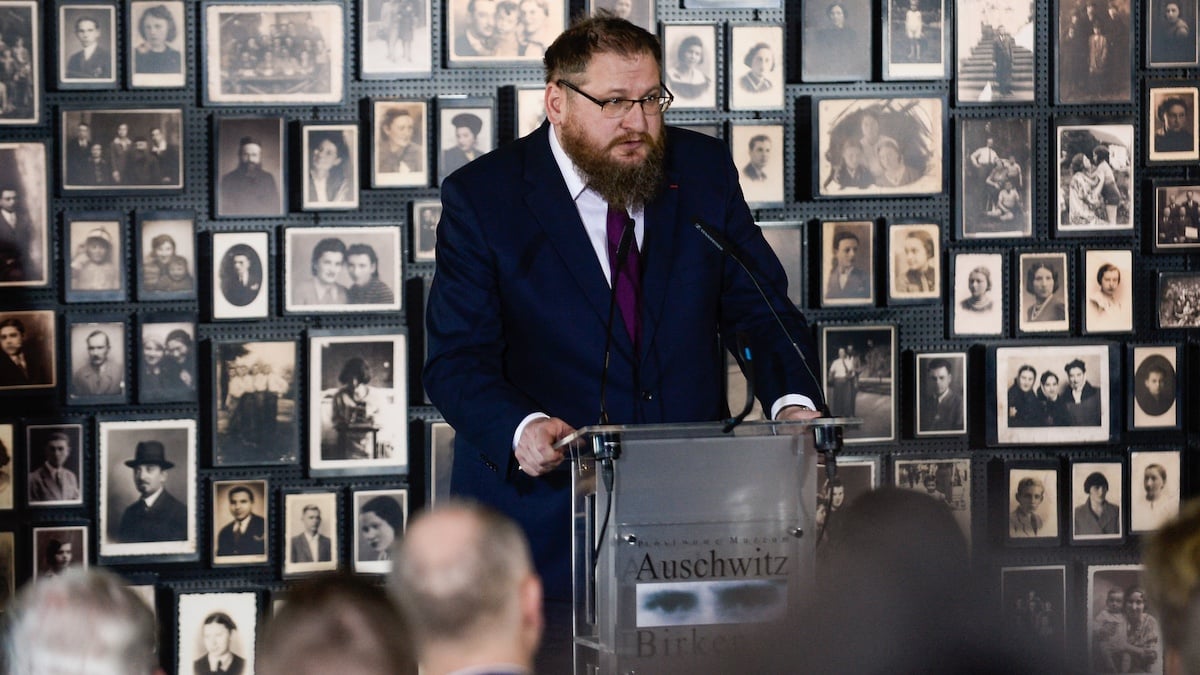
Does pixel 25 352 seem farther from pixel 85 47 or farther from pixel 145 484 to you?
pixel 85 47

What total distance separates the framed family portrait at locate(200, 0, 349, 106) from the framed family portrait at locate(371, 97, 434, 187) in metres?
0.16

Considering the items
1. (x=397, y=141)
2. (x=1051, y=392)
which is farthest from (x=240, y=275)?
(x=1051, y=392)

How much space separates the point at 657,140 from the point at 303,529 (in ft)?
7.54

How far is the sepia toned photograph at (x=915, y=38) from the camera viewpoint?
5.23m

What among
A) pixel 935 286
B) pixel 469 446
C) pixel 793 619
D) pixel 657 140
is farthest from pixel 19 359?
pixel 793 619

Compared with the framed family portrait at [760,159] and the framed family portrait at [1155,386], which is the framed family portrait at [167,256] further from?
the framed family portrait at [1155,386]

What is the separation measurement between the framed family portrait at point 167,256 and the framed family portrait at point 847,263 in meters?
2.12

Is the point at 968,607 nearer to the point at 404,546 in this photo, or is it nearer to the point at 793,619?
the point at 793,619

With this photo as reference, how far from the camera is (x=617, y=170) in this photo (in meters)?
3.38

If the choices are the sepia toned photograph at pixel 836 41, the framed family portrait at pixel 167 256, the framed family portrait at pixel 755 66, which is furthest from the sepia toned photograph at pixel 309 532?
the sepia toned photograph at pixel 836 41

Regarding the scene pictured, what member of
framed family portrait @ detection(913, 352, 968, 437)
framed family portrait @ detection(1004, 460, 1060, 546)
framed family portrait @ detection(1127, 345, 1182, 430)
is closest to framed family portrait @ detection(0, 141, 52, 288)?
framed family portrait @ detection(913, 352, 968, 437)

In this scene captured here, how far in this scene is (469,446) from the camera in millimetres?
3438

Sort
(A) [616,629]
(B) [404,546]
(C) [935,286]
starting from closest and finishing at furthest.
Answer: (B) [404,546] → (A) [616,629] → (C) [935,286]

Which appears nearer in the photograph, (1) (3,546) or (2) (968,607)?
(2) (968,607)
